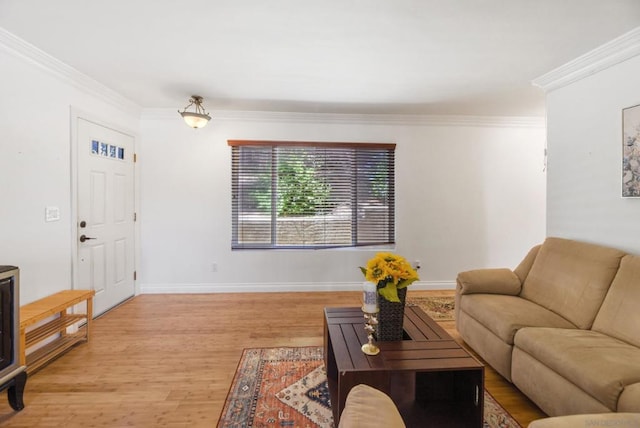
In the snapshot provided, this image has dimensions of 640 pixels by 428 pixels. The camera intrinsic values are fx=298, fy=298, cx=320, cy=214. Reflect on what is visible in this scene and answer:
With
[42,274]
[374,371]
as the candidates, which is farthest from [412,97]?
[42,274]

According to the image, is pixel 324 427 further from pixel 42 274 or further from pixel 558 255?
pixel 42 274

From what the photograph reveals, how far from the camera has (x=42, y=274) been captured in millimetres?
2549

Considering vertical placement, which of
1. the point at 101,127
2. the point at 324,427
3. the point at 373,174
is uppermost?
the point at 101,127

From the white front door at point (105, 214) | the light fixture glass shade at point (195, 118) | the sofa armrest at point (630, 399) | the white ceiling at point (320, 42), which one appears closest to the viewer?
the sofa armrest at point (630, 399)

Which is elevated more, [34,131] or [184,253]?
[34,131]

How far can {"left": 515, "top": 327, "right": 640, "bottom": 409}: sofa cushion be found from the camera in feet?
4.60

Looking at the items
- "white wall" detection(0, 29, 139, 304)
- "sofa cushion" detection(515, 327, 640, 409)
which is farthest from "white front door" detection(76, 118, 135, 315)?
"sofa cushion" detection(515, 327, 640, 409)

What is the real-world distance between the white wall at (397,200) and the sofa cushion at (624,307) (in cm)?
Answer: 226

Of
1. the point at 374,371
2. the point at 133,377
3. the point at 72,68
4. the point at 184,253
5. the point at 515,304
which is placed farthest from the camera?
the point at 184,253

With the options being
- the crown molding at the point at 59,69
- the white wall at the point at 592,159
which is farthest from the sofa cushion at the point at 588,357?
the crown molding at the point at 59,69

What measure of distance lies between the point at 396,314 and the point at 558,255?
1688mm

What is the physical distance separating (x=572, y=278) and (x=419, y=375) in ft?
4.95

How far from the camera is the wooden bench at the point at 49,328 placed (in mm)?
2156

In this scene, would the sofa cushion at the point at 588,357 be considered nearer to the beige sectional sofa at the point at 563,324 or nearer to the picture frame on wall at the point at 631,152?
the beige sectional sofa at the point at 563,324
